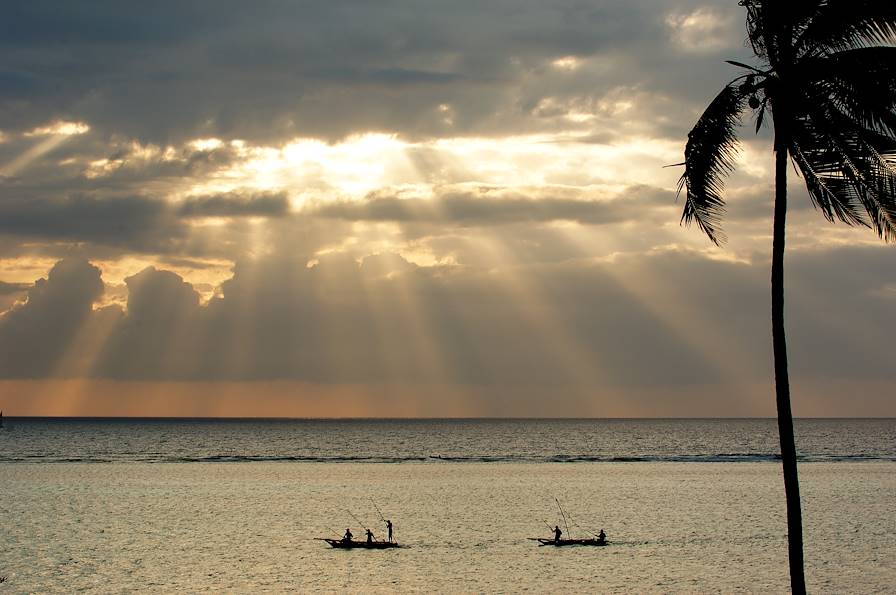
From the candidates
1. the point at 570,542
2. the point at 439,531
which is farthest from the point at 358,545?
the point at 570,542

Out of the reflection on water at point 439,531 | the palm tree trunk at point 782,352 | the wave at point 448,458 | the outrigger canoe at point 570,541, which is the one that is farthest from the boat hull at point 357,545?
the wave at point 448,458

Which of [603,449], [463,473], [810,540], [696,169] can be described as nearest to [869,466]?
[463,473]

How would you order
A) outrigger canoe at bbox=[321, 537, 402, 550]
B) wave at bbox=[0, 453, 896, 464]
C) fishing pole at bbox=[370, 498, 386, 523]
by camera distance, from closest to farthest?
outrigger canoe at bbox=[321, 537, 402, 550] < fishing pole at bbox=[370, 498, 386, 523] < wave at bbox=[0, 453, 896, 464]

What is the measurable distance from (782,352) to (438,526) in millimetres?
42254

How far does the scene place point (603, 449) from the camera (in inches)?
7106

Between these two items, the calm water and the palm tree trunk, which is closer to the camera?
the palm tree trunk

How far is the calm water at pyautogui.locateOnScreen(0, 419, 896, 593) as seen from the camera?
4184cm

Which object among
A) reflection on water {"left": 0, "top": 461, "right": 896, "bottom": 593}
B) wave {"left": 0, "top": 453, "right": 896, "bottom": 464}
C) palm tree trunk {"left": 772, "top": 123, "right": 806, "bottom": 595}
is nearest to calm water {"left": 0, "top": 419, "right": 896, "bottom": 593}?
reflection on water {"left": 0, "top": 461, "right": 896, "bottom": 593}

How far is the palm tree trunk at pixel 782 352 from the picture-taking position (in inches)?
845

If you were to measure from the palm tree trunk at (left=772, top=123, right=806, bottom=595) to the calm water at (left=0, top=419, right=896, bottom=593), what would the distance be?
60.3 ft

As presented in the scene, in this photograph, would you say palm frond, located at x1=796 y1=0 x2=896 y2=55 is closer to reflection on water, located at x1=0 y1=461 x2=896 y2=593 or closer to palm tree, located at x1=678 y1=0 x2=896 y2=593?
palm tree, located at x1=678 y1=0 x2=896 y2=593

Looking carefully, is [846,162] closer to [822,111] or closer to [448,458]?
[822,111]

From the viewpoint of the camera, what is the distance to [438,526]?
61406 mm

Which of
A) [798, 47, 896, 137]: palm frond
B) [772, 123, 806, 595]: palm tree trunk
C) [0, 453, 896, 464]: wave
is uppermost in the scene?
[798, 47, 896, 137]: palm frond
